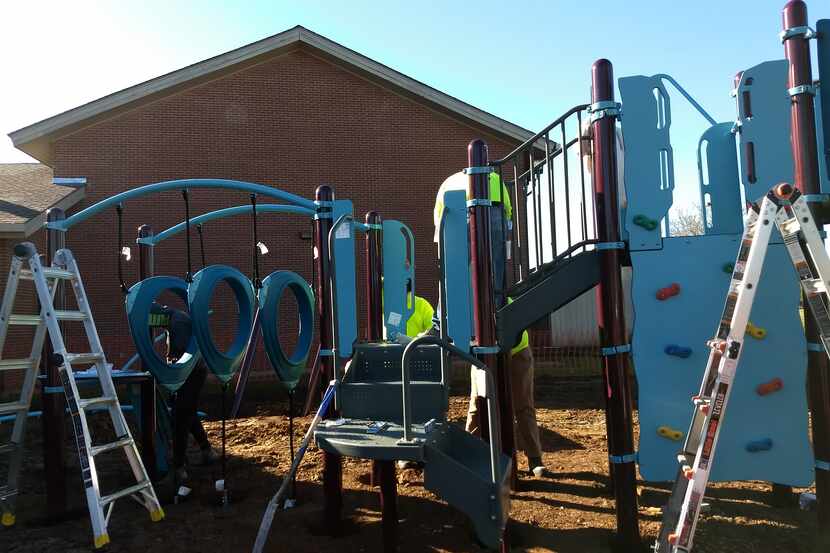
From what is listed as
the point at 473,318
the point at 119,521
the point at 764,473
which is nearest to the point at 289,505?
the point at 119,521

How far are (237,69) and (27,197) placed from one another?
586cm

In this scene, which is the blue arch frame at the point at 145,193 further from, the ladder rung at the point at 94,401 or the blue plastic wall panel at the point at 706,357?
the blue plastic wall panel at the point at 706,357

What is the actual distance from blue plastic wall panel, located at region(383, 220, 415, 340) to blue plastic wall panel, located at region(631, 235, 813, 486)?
2139 millimetres

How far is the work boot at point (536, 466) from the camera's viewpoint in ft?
19.7

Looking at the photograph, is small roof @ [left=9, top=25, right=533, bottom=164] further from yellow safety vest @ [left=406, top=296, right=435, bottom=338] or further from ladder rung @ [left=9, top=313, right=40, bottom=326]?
ladder rung @ [left=9, top=313, right=40, bottom=326]

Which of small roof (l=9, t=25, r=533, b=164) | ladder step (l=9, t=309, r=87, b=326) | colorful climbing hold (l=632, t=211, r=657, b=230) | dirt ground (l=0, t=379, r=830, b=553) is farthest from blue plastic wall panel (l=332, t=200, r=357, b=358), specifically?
small roof (l=9, t=25, r=533, b=164)

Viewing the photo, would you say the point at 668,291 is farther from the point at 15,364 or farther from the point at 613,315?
the point at 15,364

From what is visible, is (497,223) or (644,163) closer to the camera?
(644,163)

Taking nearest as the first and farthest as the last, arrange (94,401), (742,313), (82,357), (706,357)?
(742,313), (706,357), (94,401), (82,357)

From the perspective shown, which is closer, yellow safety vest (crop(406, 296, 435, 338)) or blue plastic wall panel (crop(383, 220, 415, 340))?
blue plastic wall panel (crop(383, 220, 415, 340))

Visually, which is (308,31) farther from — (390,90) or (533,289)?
(533,289)

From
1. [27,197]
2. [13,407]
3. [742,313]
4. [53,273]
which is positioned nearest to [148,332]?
[53,273]

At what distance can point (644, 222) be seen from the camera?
423 centimetres

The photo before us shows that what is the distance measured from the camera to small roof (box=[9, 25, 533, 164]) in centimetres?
1446
